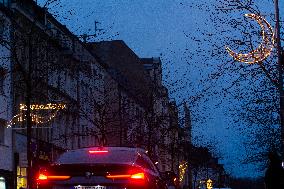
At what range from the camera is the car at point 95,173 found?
12.7 metres

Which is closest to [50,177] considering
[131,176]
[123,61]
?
[131,176]

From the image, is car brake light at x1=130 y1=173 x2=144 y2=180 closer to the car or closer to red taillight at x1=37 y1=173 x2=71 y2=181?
the car

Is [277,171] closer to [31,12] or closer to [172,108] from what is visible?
[31,12]

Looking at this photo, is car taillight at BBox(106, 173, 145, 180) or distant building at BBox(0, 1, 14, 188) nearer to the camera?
car taillight at BBox(106, 173, 145, 180)

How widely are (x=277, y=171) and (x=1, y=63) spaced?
2381 centimetres

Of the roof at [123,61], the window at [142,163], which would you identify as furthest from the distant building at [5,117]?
the roof at [123,61]

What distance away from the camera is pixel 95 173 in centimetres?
1273

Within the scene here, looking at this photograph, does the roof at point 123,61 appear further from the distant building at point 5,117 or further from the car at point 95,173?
the car at point 95,173

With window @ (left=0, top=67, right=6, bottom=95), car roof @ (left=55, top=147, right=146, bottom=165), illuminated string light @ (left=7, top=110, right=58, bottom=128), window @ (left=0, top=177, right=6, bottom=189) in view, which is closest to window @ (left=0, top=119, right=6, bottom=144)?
illuminated string light @ (left=7, top=110, right=58, bottom=128)

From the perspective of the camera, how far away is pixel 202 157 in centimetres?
11112

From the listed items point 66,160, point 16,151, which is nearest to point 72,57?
point 16,151

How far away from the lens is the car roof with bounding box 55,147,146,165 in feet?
43.0

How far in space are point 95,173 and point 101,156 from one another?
705 millimetres

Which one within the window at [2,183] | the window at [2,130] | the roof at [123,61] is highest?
the roof at [123,61]
